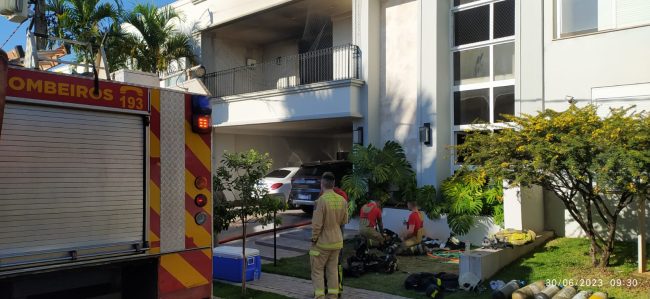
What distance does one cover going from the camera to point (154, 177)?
13.5ft

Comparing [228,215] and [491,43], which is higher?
[491,43]

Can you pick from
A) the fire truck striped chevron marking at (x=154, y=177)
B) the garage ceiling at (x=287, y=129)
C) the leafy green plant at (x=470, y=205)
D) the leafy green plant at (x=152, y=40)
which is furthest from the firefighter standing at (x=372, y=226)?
the leafy green plant at (x=152, y=40)

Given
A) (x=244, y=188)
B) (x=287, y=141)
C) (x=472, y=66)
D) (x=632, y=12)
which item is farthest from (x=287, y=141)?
(x=244, y=188)

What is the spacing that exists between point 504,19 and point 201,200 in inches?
391

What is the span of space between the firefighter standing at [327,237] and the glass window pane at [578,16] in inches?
272

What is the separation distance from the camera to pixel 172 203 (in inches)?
167

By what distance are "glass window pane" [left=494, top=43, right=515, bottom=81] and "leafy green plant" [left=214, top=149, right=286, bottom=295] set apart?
280 inches

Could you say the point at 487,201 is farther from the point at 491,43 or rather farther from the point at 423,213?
the point at 491,43

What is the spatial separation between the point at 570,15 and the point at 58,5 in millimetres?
12540

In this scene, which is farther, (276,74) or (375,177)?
(276,74)

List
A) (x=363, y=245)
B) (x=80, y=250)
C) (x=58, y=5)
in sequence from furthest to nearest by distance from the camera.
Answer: (x=58, y=5), (x=363, y=245), (x=80, y=250)

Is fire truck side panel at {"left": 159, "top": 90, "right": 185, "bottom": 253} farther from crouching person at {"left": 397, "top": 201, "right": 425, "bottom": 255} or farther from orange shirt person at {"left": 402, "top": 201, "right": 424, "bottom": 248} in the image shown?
orange shirt person at {"left": 402, "top": 201, "right": 424, "bottom": 248}

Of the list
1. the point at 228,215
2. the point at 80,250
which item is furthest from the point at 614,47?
the point at 80,250

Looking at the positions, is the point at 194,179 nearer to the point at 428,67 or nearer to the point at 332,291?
the point at 332,291
